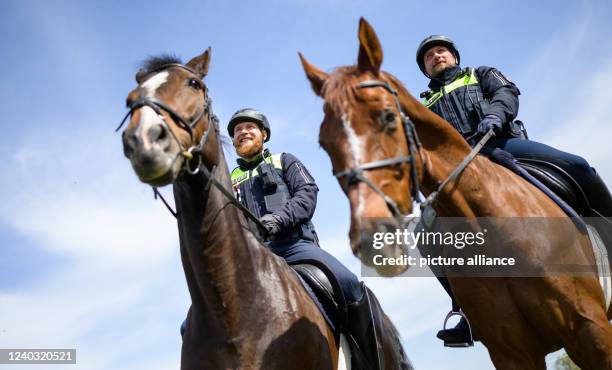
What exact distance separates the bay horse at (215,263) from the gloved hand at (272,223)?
373 millimetres

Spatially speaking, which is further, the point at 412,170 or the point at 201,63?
the point at 201,63

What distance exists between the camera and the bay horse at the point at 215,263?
Result: 5090mm

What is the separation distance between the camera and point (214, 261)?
5328 millimetres

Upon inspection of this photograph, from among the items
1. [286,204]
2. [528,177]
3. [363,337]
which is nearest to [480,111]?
[528,177]

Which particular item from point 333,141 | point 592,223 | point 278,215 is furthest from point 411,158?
point 592,223

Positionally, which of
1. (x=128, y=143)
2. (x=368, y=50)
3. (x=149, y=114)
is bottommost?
(x=128, y=143)

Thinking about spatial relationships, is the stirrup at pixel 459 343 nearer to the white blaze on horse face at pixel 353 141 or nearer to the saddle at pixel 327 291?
the saddle at pixel 327 291

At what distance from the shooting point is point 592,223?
605 centimetres

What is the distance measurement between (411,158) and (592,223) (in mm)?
2808

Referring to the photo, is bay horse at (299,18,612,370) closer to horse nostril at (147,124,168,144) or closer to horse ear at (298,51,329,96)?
horse ear at (298,51,329,96)

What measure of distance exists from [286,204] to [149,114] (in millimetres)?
2299

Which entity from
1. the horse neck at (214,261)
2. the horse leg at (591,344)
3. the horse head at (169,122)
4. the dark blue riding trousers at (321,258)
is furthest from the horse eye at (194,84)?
the horse leg at (591,344)

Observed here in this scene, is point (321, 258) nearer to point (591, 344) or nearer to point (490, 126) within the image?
point (490, 126)

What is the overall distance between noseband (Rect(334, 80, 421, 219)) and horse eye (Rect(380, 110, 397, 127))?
0.18m
